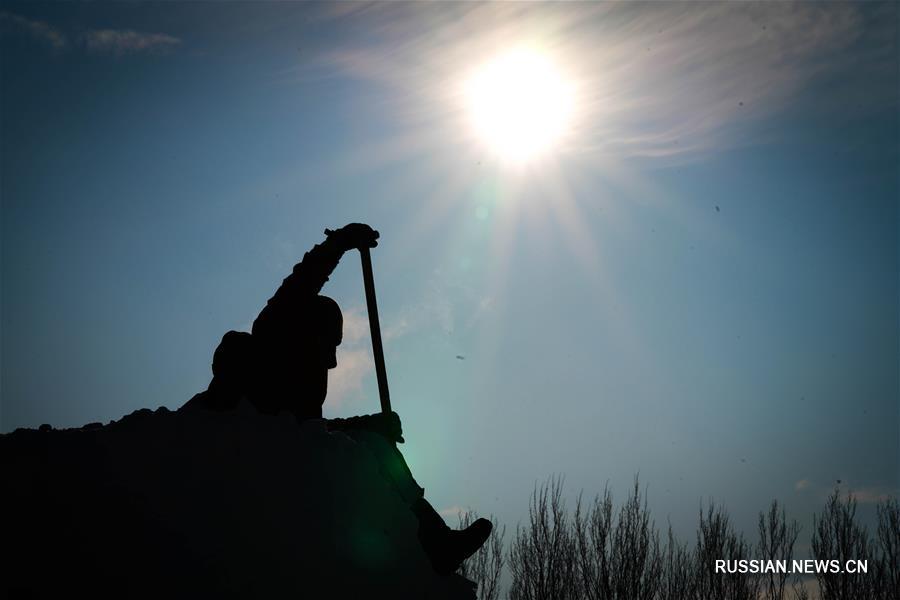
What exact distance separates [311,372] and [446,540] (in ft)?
3.64

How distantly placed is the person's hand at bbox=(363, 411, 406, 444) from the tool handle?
0.13 metres

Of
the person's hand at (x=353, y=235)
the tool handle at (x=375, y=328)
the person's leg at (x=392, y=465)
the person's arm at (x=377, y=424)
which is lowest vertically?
the person's leg at (x=392, y=465)

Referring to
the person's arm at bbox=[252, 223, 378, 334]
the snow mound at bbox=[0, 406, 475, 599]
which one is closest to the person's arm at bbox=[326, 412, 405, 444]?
the snow mound at bbox=[0, 406, 475, 599]

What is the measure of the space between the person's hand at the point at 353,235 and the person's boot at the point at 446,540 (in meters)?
1.45

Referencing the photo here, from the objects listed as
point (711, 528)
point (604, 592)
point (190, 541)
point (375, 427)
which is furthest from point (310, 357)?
point (711, 528)

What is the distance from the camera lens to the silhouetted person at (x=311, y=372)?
3783 mm

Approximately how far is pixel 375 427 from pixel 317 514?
2.63ft

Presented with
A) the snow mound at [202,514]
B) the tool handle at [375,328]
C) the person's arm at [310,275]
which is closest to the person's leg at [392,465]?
the snow mound at [202,514]

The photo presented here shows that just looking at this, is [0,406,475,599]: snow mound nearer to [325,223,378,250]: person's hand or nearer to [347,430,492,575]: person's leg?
[347,430,492,575]: person's leg

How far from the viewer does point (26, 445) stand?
3021mm

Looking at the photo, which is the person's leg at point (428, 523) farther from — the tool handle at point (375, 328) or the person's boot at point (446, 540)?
the tool handle at point (375, 328)

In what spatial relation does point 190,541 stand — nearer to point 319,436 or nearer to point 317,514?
point 317,514

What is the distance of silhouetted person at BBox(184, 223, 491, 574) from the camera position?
3.78 metres

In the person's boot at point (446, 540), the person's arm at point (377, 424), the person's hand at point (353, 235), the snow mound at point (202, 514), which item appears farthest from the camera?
the person's hand at point (353, 235)
